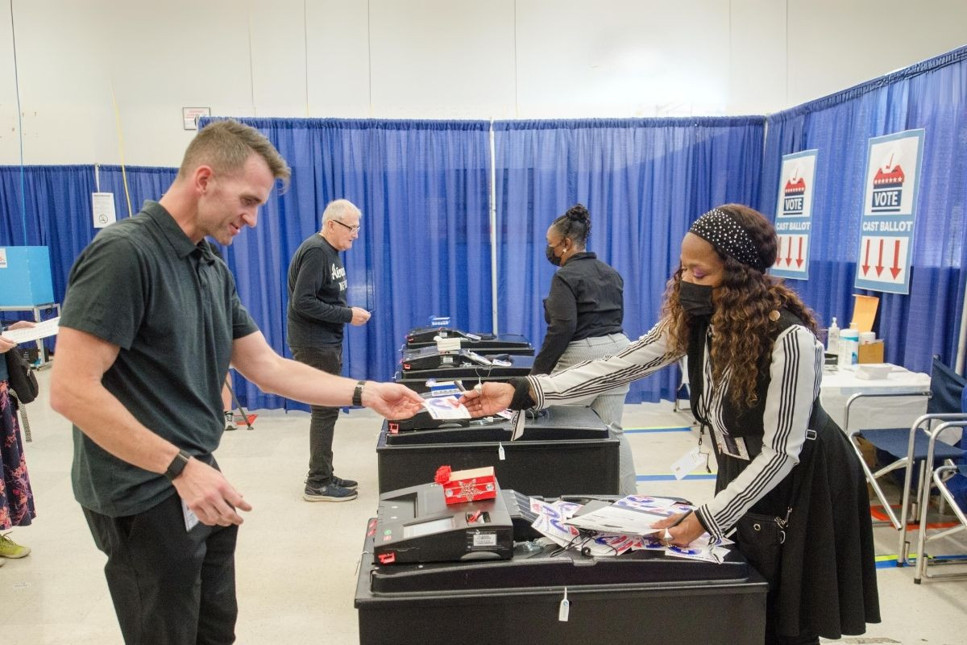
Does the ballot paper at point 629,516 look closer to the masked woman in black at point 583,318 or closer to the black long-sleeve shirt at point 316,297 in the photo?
the masked woman in black at point 583,318

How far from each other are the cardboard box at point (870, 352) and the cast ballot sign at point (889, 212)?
326 mm

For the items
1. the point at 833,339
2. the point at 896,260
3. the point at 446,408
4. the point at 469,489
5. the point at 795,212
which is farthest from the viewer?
the point at 795,212

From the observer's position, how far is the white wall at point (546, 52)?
19.0 feet

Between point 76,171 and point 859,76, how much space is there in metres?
7.85

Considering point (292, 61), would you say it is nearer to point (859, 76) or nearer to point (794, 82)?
point (794, 82)

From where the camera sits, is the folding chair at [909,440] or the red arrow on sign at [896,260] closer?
the folding chair at [909,440]

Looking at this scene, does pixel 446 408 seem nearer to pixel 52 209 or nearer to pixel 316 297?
pixel 316 297

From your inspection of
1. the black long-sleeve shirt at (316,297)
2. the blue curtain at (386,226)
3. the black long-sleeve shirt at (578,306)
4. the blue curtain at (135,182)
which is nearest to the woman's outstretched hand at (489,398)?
the black long-sleeve shirt at (578,306)

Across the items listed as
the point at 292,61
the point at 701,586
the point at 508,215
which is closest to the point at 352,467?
the point at 508,215

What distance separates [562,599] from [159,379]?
1005 millimetres

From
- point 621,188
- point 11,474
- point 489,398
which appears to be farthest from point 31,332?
point 621,188

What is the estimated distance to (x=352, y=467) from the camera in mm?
4367

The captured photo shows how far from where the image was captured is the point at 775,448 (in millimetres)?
1461

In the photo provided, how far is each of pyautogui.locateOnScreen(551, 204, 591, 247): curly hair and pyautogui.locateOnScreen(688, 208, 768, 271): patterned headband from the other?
1.85 meters
